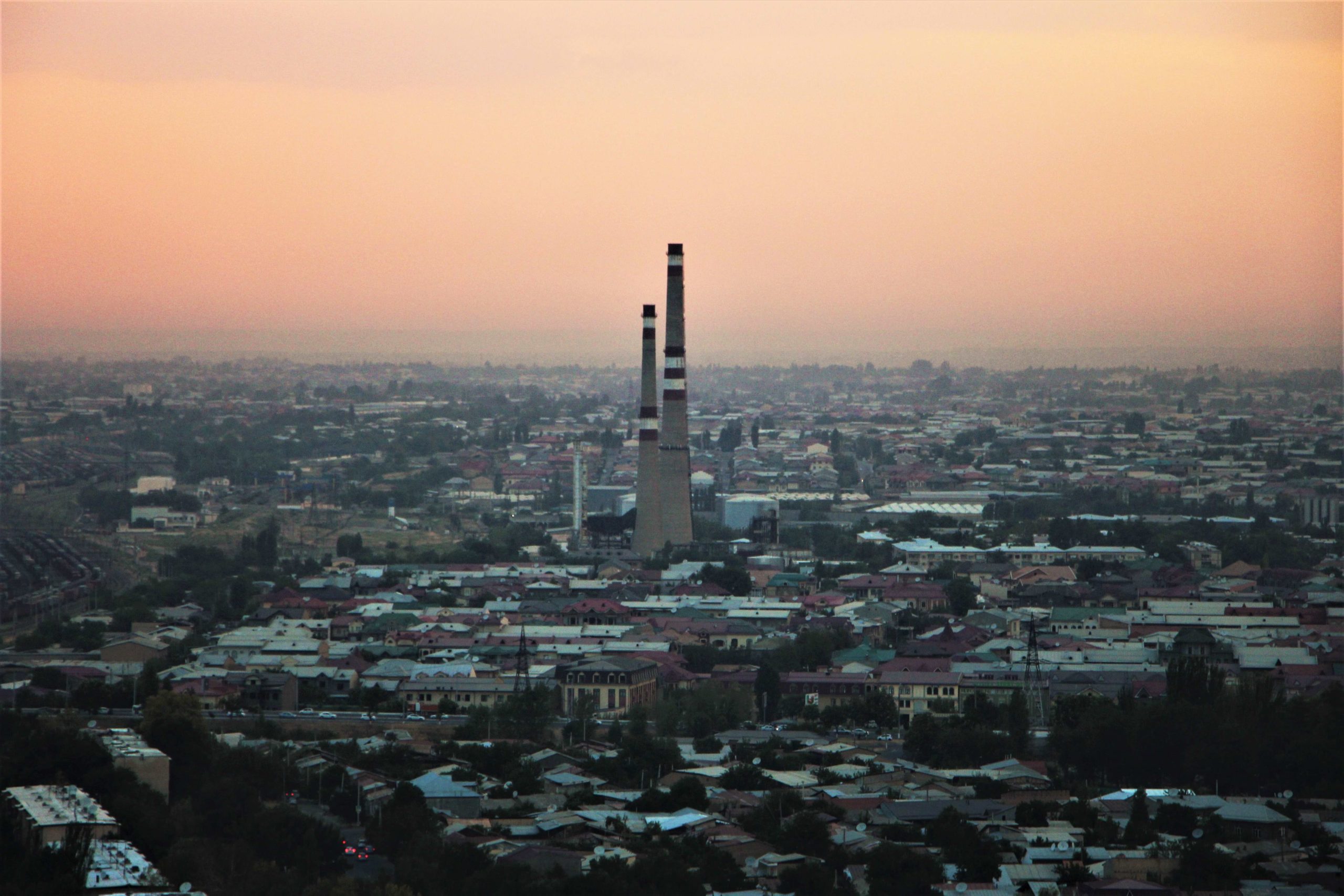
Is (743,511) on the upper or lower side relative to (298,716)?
lower

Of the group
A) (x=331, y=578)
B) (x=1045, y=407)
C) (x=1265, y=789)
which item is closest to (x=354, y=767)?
(x=1265, y=789)

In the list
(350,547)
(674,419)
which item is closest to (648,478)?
(674,419)

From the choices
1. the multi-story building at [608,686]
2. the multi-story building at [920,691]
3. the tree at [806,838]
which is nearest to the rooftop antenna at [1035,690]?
the multi-story building at [920,691]

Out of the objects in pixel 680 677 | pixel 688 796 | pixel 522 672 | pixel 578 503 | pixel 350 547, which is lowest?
pixel 350 547

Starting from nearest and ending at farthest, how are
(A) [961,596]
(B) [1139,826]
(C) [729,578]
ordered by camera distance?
1. (B) [1139,826]
2. (A) [961,596]
3. (C) [729,578]

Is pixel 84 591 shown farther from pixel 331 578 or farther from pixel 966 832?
pixel 966 832

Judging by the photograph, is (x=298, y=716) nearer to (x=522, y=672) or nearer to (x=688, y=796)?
(x=522, y=672)

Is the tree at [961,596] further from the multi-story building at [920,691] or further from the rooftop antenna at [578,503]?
the rooftop antenna at [578,503]
